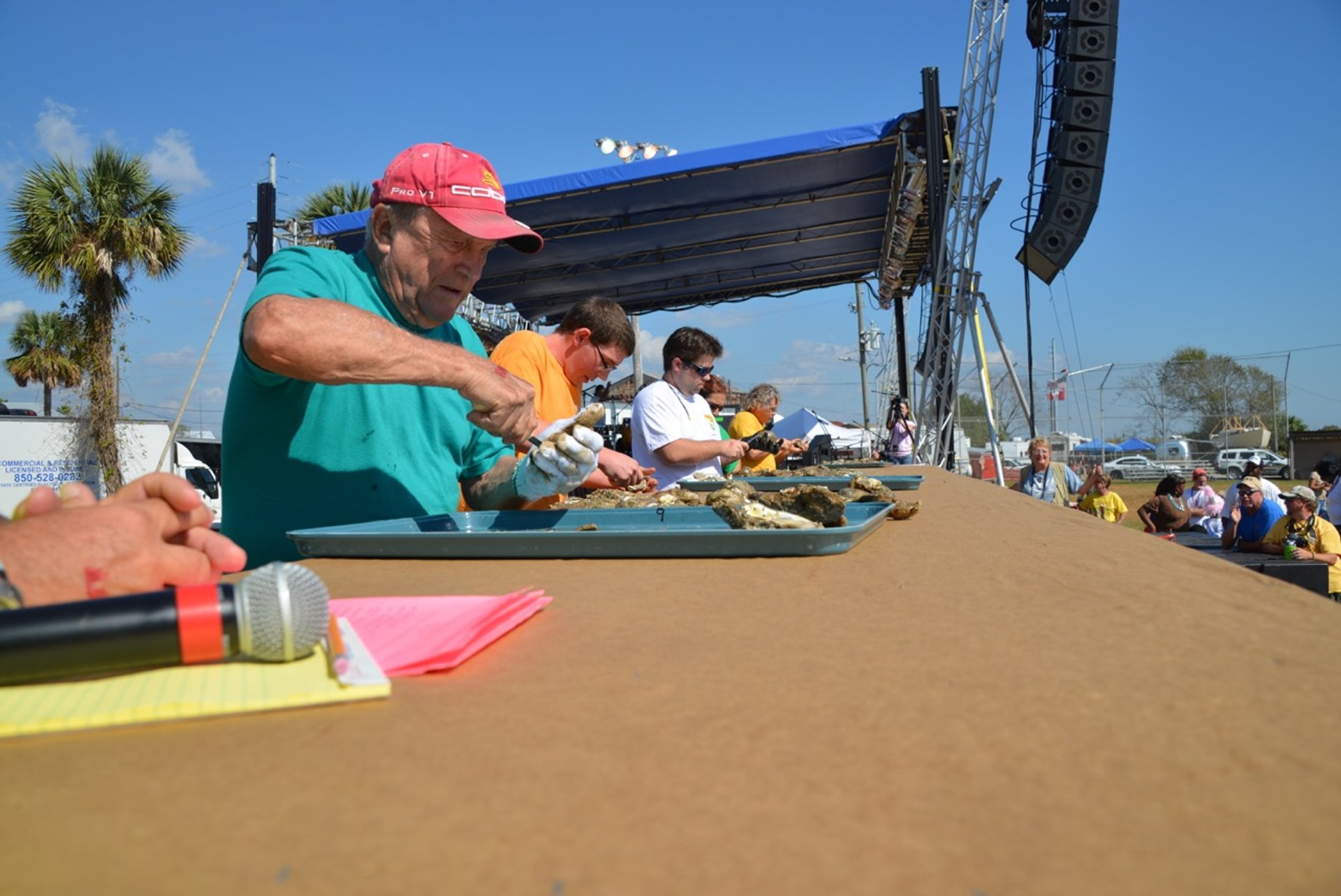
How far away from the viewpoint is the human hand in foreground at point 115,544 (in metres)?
0.75

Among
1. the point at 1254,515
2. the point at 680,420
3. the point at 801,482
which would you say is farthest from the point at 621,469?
the point at 1254,515

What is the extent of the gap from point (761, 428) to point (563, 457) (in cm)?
390

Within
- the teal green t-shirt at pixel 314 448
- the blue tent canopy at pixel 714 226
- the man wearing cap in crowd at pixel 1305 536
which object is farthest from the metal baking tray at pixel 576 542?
the man wearing cap in crowd at pixel 1305 536

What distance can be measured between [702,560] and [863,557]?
0.24 metres

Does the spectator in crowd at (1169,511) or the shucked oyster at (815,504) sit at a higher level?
the shucked oyster at (815,504)

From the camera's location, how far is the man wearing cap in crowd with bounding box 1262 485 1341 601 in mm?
6562

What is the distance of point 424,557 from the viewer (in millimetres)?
1328

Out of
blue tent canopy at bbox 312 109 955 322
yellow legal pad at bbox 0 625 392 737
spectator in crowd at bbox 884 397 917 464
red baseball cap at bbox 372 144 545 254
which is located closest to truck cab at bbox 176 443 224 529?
blue tent canopy at bbox 312 109 955 322

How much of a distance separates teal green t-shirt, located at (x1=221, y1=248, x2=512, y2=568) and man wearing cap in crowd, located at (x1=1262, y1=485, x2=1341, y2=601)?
7226 mm

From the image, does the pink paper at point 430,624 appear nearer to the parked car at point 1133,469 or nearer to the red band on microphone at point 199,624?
the red band on microphone at point 199,624

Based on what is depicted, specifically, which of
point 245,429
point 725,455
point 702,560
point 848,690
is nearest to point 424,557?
point 702,560

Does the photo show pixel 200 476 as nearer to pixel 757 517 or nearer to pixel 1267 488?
pixel 1267 488

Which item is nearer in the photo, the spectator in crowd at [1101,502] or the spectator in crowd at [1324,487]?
the spectator in crowd at [1101,502]

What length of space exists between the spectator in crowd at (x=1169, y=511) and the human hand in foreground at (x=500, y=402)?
30.0ft
